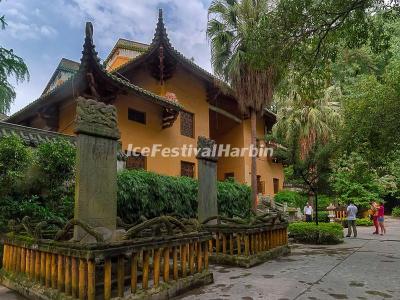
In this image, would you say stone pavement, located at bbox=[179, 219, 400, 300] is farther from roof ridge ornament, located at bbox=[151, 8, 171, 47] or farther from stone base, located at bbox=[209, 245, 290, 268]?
roof ridge ornament, located at bbox=[151, 8, 171, 47]

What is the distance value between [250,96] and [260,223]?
8.33 metres

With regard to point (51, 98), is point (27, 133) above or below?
below

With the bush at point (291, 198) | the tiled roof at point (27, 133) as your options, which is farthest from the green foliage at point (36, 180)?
the bush at point (291, 198)

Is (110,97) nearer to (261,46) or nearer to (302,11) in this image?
(261,46)

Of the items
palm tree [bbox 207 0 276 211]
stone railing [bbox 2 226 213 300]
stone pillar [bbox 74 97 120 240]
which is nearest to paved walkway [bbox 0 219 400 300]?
stone railing [bbox 2 226 213 300]

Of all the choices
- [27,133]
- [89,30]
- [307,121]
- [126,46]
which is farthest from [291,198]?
Result: [27,133]

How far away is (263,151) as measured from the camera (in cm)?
2591

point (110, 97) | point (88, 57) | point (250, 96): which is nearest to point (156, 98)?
point (110, 97)

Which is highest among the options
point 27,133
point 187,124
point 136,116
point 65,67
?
point 65,67

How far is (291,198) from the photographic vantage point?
2592 cm

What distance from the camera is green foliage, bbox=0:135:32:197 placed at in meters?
7.61

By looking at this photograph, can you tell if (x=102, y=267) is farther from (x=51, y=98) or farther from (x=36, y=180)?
(x=51, y=98)

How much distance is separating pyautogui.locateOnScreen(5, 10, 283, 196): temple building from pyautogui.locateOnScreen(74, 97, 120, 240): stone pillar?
617 centimetres

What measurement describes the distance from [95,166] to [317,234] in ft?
33.9
